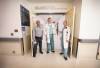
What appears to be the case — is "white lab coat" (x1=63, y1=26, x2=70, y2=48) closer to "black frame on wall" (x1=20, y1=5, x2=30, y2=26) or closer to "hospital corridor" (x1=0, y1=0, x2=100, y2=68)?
"hospital corridor" (x1=0, y1=0, x2=100, y2=68)

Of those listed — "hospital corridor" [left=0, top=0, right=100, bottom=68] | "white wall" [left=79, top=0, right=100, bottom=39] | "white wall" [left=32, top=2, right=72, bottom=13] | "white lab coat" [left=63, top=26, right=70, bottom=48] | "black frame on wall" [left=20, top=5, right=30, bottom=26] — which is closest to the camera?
"hospital corridor" [left=0, top=0, right=100, bottom=68]

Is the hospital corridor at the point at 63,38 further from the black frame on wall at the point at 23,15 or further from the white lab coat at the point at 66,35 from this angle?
A: the black frame on wall at the point at 23,15

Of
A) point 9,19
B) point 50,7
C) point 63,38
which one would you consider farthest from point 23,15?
point 63,38

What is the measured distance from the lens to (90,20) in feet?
11.1

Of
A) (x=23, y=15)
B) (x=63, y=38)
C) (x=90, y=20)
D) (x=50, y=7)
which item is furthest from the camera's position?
(x=50, y=7)

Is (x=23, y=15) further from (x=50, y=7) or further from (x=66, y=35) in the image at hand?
(x=66, y=35)

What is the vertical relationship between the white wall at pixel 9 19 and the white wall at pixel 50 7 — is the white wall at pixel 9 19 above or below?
below

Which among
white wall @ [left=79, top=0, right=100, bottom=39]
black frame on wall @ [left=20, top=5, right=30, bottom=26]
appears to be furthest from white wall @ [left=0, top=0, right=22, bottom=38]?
white wall @ [left=79, top=0, right=100, bottom=39]

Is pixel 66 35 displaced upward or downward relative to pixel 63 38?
upward

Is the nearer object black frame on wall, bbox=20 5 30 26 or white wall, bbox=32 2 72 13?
black frame on wall, bbox=20 5 30 26

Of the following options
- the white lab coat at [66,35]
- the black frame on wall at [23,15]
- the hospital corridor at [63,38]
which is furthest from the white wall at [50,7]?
the white lab coat at [66,35]

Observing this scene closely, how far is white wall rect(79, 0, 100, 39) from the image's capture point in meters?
3.30

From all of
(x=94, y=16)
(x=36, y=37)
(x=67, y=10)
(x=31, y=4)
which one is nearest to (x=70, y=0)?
(x=67, y=10)

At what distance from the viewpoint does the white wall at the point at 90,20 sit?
3.30 m
